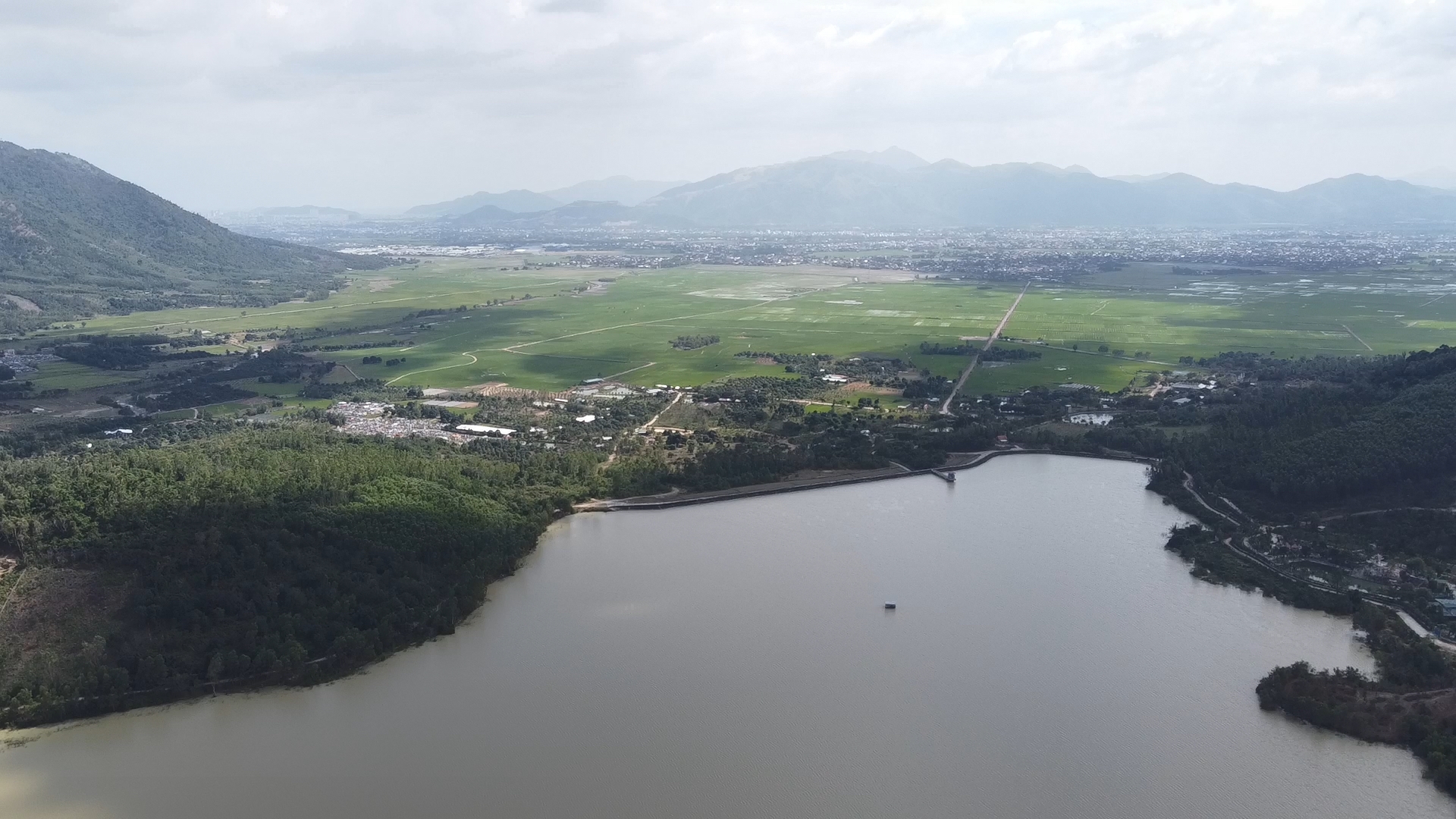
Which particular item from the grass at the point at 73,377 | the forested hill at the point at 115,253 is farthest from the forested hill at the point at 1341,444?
the forested hill at the point at 115,253

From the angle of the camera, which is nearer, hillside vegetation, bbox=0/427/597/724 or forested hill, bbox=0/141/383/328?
hillside vegetation, bbox=0/427/597/724

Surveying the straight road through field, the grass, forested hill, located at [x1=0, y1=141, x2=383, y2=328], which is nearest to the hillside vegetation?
the straight road through field

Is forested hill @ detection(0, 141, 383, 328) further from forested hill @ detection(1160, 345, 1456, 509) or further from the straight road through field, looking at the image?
forested hill @ detection(1160, 345, 1456, 509)

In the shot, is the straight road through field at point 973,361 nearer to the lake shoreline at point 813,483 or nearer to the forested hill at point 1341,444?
the lake shoreline at point 813,483

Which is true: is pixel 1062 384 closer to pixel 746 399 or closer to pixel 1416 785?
pixel 746 399

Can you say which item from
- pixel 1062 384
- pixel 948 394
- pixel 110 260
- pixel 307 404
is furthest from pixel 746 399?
pixel 110 260

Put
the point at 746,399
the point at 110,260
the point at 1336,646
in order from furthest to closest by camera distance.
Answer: the point at 110,260 → the point at 746,399 → the point at 1336,646
